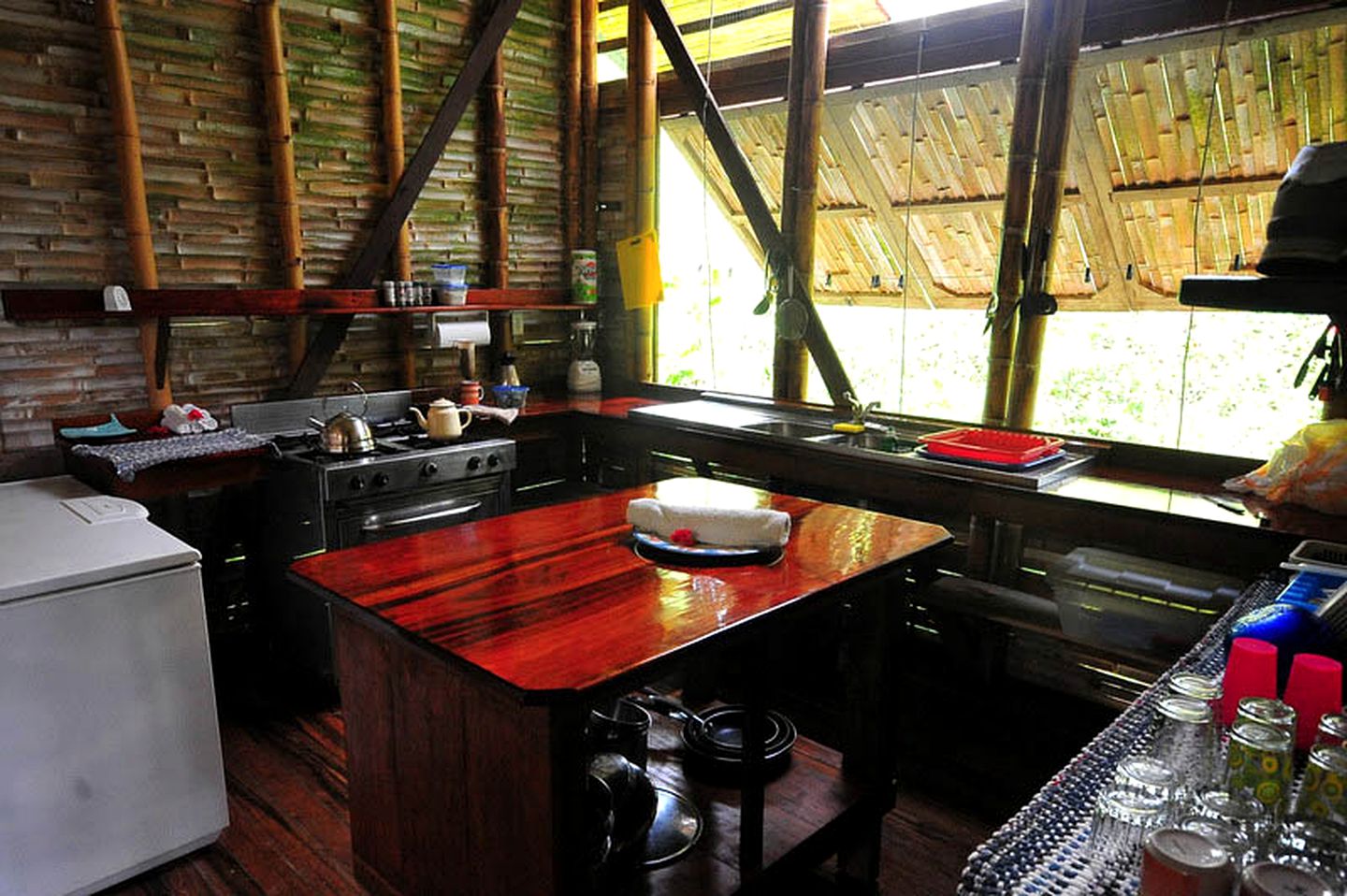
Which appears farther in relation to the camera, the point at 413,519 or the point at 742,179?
the point at 742,179

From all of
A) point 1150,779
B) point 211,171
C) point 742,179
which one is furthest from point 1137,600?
point 211,171

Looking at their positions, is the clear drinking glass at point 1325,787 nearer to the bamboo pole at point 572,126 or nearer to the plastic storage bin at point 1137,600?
the plastic storage bin at point 1137,600

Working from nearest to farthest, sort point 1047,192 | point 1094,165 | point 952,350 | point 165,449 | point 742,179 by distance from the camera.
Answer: point 165,449 → point 1047,192 → point 1094,165 → point 742,179 → point 952,350

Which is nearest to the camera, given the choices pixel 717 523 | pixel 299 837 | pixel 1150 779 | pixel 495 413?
pixel 1150 779

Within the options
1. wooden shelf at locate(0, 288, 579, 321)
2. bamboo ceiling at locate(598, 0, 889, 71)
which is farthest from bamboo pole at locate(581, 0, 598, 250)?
wooden shelf at locate(0, 288, 579, 321)

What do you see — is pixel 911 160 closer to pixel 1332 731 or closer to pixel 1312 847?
pixel 1332 731

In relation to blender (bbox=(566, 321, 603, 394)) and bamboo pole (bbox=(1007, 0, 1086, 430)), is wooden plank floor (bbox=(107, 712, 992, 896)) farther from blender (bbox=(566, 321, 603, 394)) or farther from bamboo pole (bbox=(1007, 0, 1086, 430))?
blender (bbox=(566, 321, 603, 394))

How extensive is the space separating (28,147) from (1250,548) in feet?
13.3

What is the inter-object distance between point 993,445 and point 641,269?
2045 millimetres

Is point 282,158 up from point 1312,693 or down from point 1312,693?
up

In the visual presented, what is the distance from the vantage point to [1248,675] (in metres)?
1.15

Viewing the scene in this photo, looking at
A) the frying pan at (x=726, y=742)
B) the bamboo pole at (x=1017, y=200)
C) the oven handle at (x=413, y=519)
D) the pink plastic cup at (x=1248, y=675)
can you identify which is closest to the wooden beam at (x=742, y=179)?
the bamboo pole at (x=1017, y=200)

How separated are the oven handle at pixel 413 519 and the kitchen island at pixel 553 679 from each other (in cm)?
123

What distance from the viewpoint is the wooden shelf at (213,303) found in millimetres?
2826
